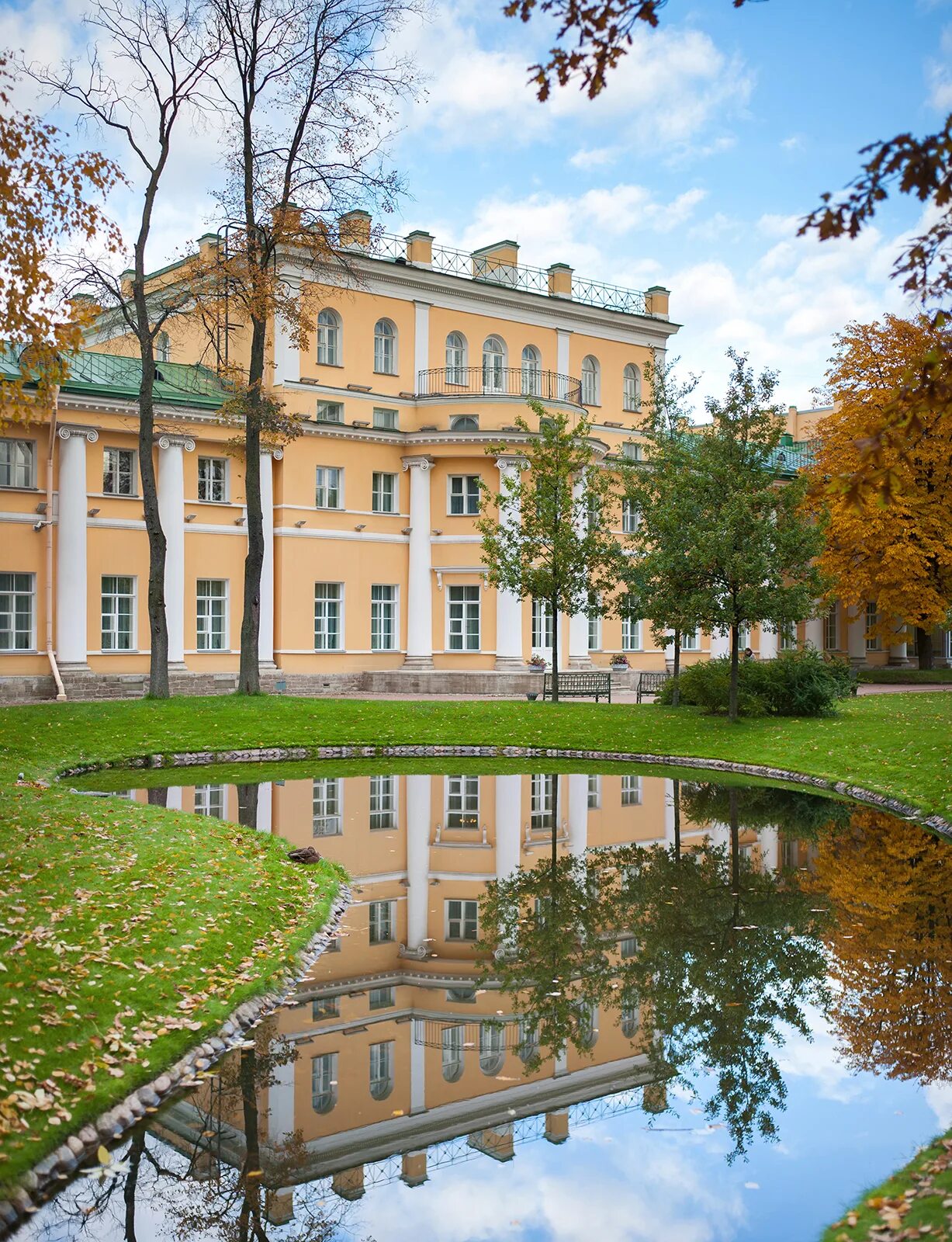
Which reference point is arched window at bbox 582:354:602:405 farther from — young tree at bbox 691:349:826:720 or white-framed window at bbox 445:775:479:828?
white-framed window at bbox 445:775:479:828

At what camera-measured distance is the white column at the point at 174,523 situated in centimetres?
3067

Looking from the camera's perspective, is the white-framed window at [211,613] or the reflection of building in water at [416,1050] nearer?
the reflection of building in water at [416,1050]

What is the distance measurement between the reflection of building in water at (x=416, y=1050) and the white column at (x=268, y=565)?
18966 millimetres

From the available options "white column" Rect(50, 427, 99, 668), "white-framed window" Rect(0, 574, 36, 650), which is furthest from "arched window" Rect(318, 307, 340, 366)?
"white-framed window" Rect(0, 574, 36, 650)

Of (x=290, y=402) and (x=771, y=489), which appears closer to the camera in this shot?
(x=771, y=489)

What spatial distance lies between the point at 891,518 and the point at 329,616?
1790 centimetres

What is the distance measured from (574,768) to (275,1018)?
13289mm

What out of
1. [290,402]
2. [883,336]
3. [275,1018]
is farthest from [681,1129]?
[883,336]

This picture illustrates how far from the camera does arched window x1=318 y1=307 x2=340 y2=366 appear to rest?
116 ft

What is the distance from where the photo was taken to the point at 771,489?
2388 cm

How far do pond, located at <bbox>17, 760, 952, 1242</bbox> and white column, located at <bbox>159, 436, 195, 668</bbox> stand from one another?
19720 millimetres

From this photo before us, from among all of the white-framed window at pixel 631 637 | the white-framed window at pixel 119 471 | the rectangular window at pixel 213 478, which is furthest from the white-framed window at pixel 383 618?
the white-framed window at pixel 631 637

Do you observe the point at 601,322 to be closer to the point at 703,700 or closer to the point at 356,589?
the point at 356,589

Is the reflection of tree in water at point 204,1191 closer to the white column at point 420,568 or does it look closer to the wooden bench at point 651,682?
the wooden bench at point 651,682
